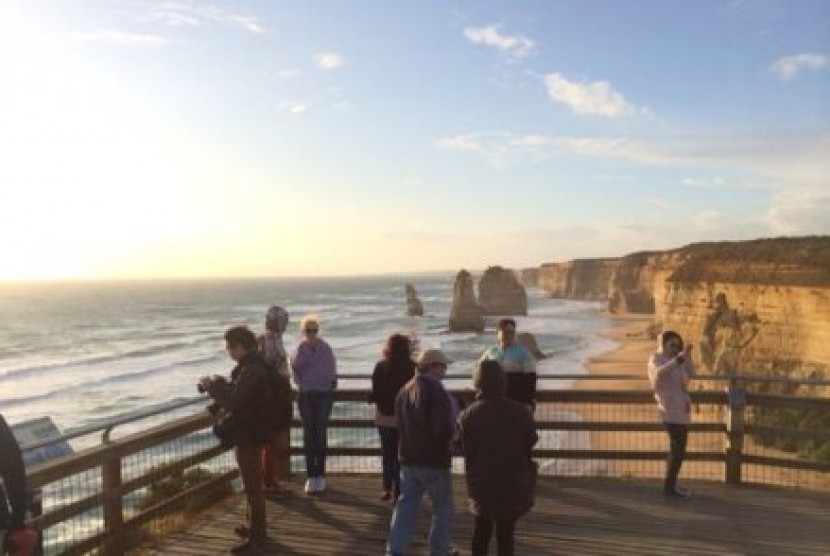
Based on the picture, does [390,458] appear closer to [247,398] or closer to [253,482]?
[253,482]

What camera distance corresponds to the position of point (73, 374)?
6047 centimetres

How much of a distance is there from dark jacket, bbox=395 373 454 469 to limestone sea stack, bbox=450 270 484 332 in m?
83.1

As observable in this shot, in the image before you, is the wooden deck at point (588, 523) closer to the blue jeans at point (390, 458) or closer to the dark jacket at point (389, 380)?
the blue jeans at point (390, 458)

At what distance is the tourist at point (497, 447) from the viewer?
5617 mm

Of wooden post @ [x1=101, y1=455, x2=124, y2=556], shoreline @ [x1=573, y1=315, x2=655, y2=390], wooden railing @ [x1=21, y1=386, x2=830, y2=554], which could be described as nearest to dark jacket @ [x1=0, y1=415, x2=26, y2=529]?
wooden railing @ [x1=21, y1=386, x2=830, y2=554]

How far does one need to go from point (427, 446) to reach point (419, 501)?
20.3 inches

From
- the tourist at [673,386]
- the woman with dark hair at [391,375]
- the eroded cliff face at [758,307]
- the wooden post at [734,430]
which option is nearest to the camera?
the woman with dark hair at [391,375]

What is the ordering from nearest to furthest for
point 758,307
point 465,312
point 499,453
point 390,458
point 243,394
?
1. point 499,453
2. point 243,394
3. point 390,458
4. point 758,307
5. point 465,312

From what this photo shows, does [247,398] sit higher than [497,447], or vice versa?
[247,398]

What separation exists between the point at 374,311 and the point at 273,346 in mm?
127144

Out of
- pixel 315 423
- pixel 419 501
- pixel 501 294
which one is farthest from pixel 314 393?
pixel 501 294

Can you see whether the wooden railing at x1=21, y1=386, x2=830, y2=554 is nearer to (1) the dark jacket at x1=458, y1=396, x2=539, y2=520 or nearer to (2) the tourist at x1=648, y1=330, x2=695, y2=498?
(2) the tourist at x1=648, y1=330, x2=695, y2=498

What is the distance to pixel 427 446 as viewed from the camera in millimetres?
6062

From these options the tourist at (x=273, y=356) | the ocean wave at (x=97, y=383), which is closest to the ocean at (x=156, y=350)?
the ocean wave at (x=97, y=383)
